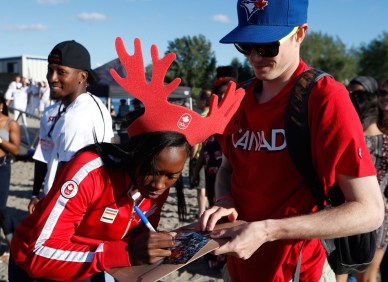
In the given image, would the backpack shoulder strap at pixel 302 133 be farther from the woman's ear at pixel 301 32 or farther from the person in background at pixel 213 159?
the person in background at pixel 213 159

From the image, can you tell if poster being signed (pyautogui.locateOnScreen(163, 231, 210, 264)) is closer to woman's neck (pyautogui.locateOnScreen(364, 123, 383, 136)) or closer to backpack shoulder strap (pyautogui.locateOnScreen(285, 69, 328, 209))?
backpack shoulder strap (pyautogui.locateOnScreen(285, 69, 328, 209))

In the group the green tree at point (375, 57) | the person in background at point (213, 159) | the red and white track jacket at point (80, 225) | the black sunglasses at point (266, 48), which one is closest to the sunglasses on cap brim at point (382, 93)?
the person in background at point (213, 159)

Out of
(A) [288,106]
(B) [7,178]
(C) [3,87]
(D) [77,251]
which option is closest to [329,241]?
(A) [288,106]

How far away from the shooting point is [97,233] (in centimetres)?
206

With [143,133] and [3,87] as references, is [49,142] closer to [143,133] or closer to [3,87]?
[143,133]

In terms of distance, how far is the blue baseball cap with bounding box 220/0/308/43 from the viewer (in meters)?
1.79

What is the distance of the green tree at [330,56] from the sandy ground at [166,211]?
206 ft

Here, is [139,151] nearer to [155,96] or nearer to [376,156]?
[155,96]

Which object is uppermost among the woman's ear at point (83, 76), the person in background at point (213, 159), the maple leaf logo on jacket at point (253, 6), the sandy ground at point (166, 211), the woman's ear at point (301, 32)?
the maple leaf logo on jacket at point (253, 6)

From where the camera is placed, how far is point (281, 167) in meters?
1.82

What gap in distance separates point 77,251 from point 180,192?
820mm

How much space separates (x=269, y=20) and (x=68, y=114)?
212cm

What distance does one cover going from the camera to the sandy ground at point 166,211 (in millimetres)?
5078

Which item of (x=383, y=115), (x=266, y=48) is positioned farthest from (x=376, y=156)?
(x=266, y=48)
